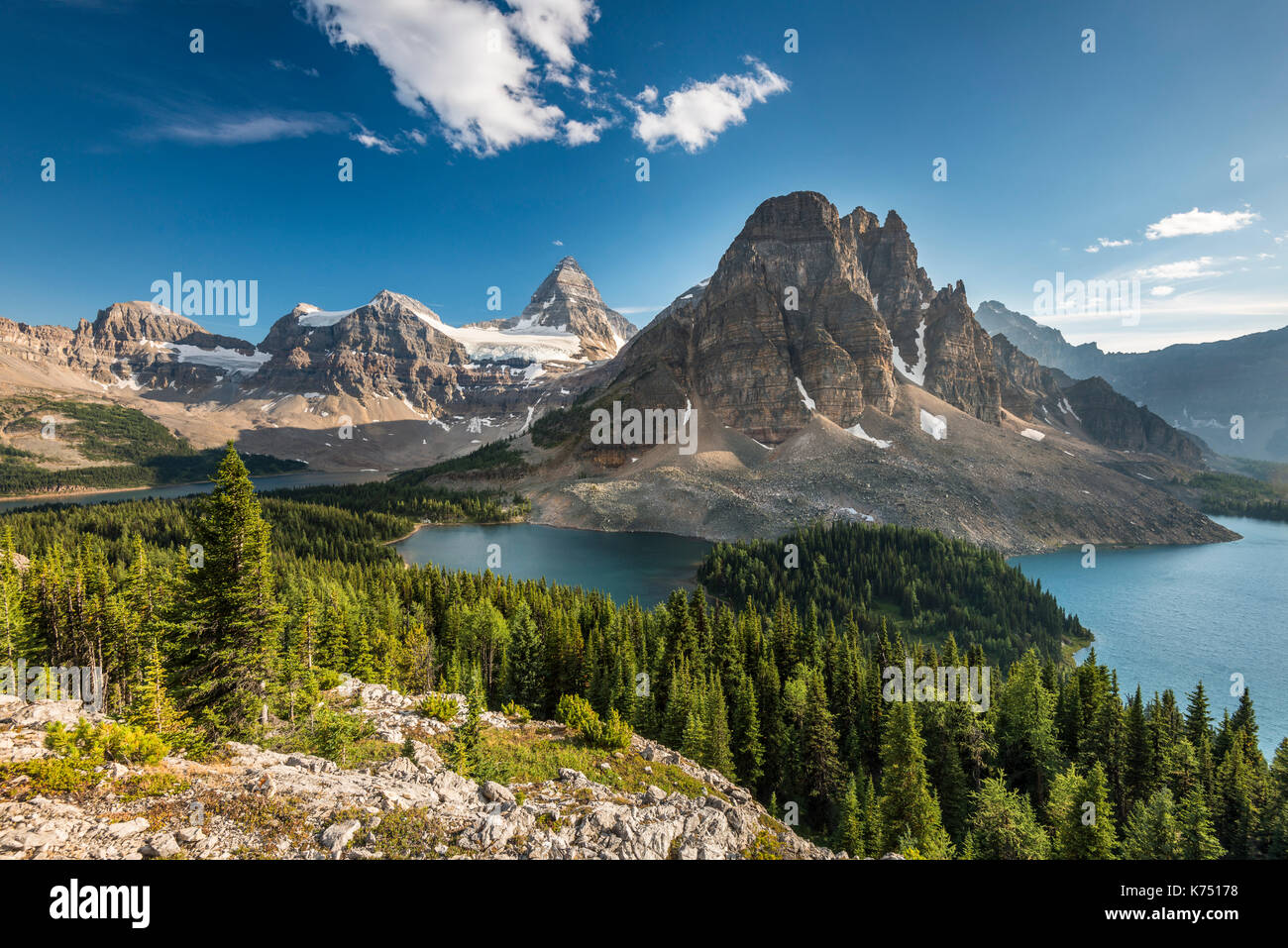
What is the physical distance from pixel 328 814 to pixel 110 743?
404 cm

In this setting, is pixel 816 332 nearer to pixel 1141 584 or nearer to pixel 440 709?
pixel 1141 584

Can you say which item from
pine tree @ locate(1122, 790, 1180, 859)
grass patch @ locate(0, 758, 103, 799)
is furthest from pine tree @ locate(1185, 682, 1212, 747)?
grass patch @ locate(0, 758, 103, 799)

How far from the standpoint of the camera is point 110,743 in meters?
Result: 9.24

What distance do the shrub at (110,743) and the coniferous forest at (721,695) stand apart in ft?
9.84

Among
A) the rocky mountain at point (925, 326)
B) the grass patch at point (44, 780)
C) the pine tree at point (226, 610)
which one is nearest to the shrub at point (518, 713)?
the pine tree at point (226, 610)

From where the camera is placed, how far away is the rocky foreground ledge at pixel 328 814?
738 cm

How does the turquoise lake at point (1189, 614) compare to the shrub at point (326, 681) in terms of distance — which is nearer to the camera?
the shrub at point (326, 681)

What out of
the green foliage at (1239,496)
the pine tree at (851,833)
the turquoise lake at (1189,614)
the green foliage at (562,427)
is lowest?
the turquoise lake at (1189,614)

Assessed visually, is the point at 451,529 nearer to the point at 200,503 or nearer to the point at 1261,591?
the point at 200,503

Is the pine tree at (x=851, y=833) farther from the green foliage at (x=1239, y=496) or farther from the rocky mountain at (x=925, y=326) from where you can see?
the green foliage at (x=1239, y=496)

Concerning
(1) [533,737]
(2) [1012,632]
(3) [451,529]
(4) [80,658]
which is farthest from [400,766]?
(3) [451,529]

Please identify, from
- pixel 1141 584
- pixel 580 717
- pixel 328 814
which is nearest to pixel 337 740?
pixel 328 814

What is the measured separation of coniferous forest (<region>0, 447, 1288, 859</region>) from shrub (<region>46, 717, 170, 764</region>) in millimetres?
2999

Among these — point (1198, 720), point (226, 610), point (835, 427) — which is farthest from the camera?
point (835, 427)
